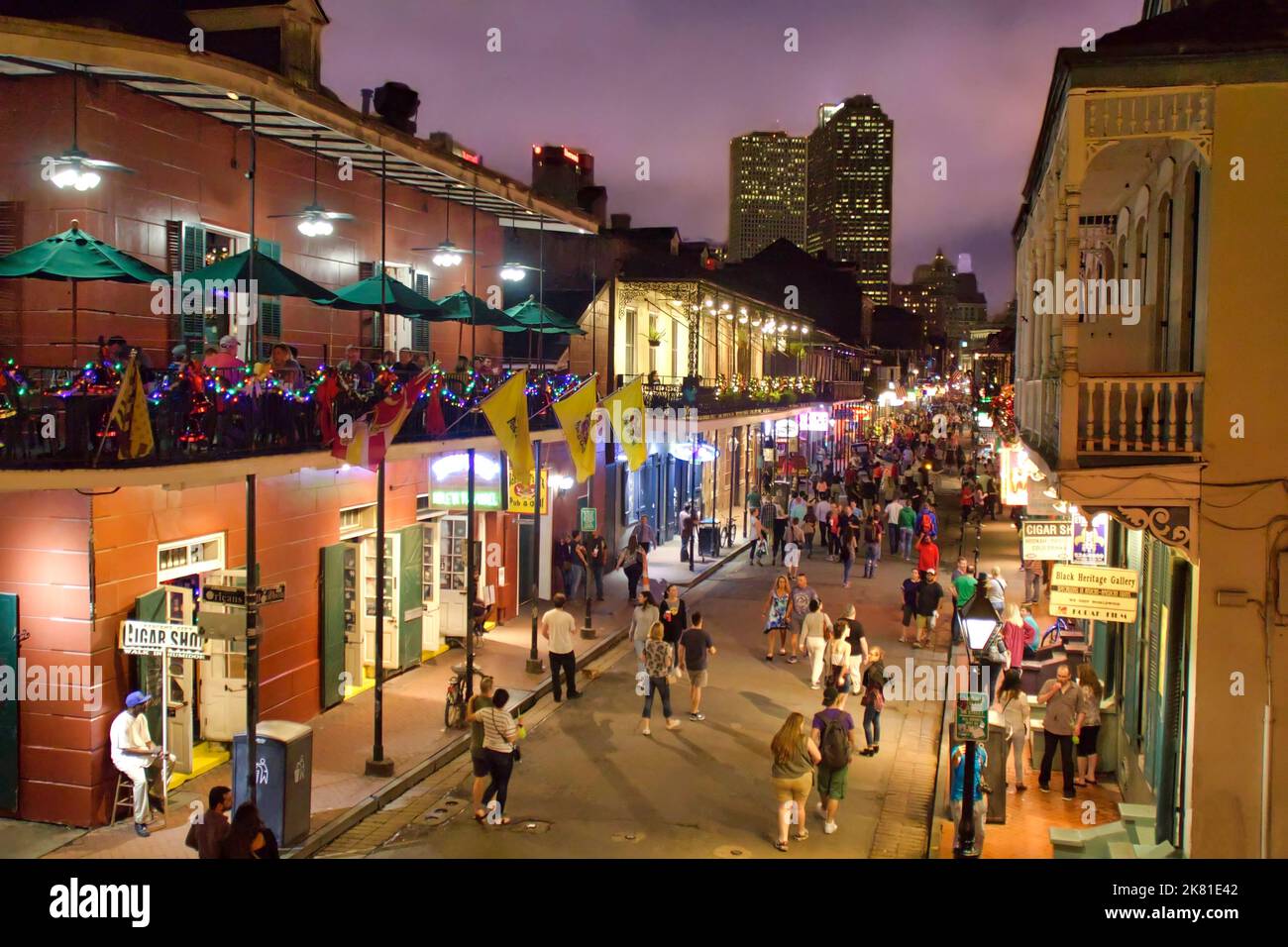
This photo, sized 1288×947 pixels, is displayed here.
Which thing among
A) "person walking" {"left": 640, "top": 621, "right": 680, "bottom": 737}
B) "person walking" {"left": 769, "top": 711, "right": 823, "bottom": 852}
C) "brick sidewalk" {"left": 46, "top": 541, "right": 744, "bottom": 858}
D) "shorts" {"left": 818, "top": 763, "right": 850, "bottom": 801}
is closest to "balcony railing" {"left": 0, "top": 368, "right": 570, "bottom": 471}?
"brick sidewalk" {"left": 46, "top": 541, "right": 744, "bottom": 858}

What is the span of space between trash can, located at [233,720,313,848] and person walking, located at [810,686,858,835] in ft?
17.6

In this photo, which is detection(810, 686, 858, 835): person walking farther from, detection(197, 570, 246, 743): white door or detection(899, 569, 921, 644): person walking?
detection(899, 569, 921, 644): person walking

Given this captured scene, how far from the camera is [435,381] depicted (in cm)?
1659

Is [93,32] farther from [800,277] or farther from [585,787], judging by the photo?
[800,277]

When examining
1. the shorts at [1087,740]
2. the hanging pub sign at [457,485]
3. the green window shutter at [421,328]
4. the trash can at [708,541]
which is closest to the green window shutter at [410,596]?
the hanging pub sign at [457,485]

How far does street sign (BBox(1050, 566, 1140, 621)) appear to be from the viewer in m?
12.3

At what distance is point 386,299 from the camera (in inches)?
622

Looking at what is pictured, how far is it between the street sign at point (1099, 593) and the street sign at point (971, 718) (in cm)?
196

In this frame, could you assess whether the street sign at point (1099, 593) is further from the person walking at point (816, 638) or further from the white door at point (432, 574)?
the white door at point (432, 574)

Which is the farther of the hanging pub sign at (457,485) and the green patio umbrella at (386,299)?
the hanging pub sign at (457,485)

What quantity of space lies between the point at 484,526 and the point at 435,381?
20.4 feet

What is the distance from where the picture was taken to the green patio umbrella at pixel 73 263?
10.5m

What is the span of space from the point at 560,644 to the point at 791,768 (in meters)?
5.95

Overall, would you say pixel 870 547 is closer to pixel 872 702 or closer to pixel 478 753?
pixel 872 702
